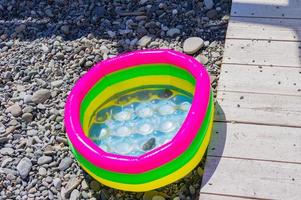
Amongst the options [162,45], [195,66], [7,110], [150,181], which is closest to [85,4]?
[162,45]

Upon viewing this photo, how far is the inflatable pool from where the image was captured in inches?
91.3

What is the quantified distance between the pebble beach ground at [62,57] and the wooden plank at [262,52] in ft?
→ 0.30

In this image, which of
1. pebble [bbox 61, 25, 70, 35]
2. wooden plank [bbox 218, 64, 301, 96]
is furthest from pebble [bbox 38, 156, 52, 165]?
pebble [bbox 61, 25, 70, 35]

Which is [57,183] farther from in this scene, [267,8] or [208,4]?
[267,8]

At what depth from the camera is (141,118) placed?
2.88 meters

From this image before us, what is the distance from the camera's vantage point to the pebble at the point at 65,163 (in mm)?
2662

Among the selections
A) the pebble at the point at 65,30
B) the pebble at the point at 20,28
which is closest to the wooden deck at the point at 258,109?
the pebble at the point at 65,30

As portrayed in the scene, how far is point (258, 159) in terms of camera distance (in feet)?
8.17

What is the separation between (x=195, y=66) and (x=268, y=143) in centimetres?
52

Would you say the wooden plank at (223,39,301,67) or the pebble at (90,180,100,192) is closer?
the pebble at (90,180,100,192)

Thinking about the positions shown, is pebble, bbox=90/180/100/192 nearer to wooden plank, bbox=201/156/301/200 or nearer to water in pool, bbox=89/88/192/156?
water in pool, bbox=89/88/192/156

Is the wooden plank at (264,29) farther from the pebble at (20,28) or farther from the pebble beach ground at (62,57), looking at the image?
the pebble at (20,28)

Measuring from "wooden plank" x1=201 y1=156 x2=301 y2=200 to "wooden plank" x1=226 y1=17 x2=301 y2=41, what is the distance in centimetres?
97

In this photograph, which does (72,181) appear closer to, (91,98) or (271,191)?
(91,98)
